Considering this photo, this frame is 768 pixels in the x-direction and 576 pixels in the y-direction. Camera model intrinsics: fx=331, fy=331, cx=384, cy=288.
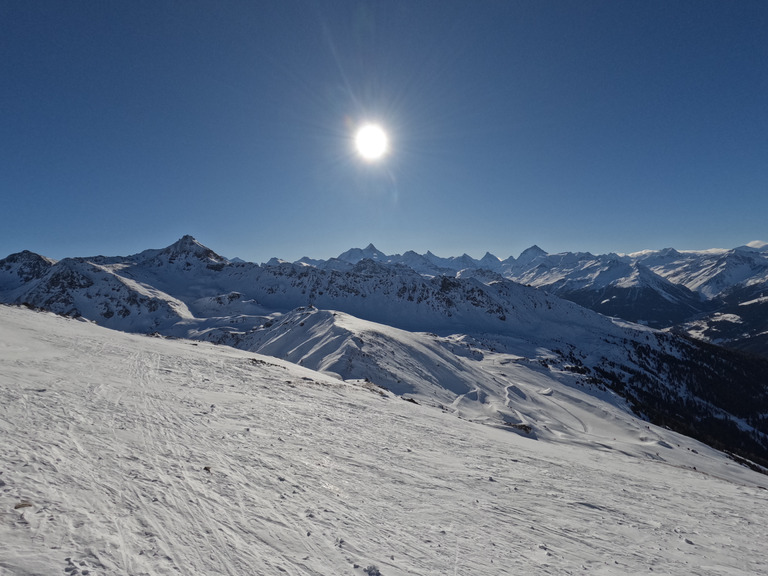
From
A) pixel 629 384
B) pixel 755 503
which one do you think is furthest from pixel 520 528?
pixel 629 384

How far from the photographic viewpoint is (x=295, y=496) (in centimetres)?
864

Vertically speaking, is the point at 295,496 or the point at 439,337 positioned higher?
the point at 439,337

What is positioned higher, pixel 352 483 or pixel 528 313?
pixel 528 313

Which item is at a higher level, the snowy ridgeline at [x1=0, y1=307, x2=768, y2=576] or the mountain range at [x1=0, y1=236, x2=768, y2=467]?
the mountain range at [x1=0, y1=236, x2=768, y2=467]

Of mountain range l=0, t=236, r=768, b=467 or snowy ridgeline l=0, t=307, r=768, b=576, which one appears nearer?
snowy ridgeline l=0, t=307, r=768, b=576

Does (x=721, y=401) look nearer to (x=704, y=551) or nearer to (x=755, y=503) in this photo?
(x=755, y=503)

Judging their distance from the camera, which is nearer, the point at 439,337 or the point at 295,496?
the point at 295,496

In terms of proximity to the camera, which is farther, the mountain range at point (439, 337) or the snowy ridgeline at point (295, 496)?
the mountain range at point (439, 337)

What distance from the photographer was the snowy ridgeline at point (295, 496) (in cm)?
624

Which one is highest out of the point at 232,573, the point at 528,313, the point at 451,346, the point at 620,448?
the point at 528,313

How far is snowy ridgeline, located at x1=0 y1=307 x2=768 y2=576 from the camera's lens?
6238 mm

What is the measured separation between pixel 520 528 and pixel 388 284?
182450mm

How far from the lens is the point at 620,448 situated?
39844 millimetres

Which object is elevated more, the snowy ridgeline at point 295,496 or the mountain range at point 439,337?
the mountain range at point 439,337
